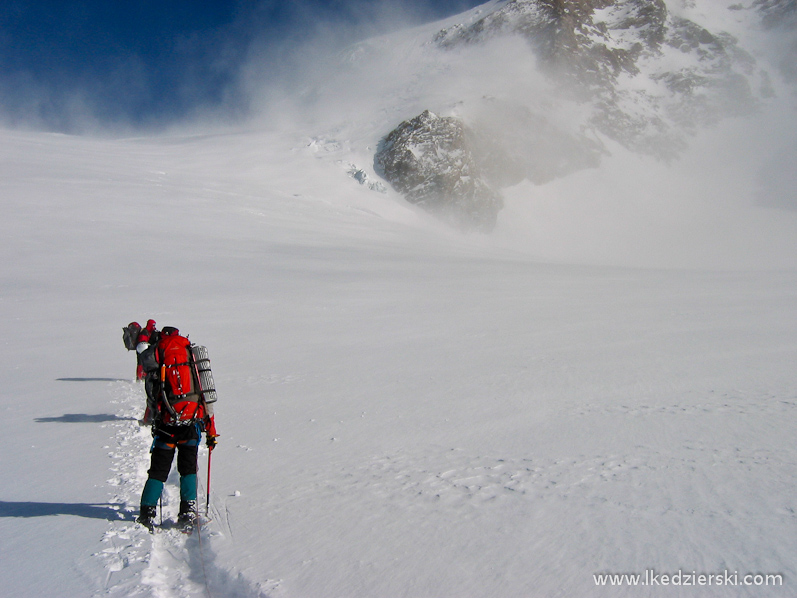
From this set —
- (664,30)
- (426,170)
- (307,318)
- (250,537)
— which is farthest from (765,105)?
(250,537)

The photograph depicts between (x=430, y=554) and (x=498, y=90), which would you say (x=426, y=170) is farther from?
(x=430, y=554)

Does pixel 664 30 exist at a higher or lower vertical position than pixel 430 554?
higher

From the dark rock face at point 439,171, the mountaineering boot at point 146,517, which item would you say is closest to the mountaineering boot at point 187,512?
the mountaineering boot at point 146,517

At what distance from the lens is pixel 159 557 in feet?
10.6

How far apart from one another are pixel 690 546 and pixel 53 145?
177 ft

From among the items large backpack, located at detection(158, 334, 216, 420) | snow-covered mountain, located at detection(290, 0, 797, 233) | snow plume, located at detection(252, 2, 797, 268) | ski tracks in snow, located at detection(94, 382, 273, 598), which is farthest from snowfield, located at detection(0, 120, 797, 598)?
snow-covered mountain, located at detection(290, 0, 797, 233)

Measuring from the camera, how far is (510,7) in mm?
99438

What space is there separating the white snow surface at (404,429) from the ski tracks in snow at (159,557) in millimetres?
17

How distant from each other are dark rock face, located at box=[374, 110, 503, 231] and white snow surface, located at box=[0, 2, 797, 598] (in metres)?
46.6

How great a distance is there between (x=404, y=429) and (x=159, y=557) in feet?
8.84

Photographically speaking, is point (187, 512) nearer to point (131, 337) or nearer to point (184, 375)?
point (184, 375)

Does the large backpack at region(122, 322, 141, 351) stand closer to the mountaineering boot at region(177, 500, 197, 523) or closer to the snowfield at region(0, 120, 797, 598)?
the snowfield at region(0, 120, 797, 598)

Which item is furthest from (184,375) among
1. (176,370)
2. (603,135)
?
(603,135)

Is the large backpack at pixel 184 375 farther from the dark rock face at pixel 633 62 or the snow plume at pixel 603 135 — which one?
the dark rock face at pixel 633 62
